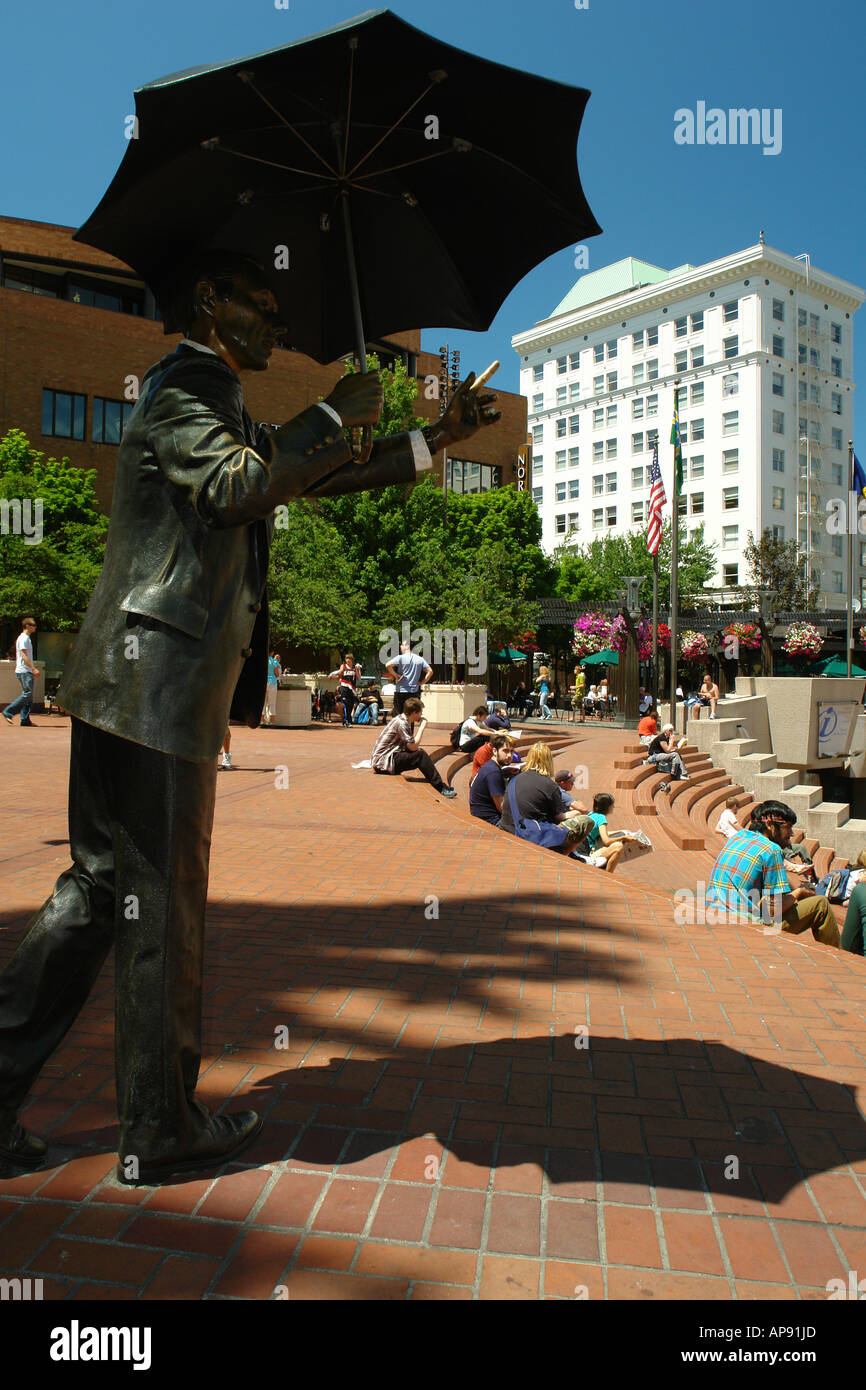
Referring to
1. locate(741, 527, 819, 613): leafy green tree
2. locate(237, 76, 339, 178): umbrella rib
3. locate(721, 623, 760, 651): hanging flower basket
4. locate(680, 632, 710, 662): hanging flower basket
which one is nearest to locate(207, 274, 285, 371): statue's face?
locate(237, 76, 339, 178): umbrella rib

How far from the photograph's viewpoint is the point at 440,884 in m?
6.20

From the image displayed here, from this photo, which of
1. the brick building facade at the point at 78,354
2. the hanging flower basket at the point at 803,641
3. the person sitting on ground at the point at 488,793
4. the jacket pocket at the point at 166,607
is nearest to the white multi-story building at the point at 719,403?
the brick building facade at the point at 78,354

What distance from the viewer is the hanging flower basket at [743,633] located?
104ft

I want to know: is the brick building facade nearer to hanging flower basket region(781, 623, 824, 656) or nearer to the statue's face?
hanging flower basket region(781, 623, 824, 656)

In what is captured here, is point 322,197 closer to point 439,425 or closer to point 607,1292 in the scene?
point 439,425

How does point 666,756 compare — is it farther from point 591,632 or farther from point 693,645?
point 693,645

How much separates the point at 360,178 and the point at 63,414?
124 feet

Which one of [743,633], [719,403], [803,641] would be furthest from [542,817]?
[719,403]

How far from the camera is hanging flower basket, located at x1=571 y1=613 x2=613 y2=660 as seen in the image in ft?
97.3

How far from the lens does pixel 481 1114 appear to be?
2918 millimetres

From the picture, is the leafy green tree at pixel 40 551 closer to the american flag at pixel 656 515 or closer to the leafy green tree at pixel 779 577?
the american flag at pixel 656 515

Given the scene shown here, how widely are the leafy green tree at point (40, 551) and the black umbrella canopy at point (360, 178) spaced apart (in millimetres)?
17646

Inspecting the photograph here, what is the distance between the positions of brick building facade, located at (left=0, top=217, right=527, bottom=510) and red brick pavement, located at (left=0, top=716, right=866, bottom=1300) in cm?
3213
